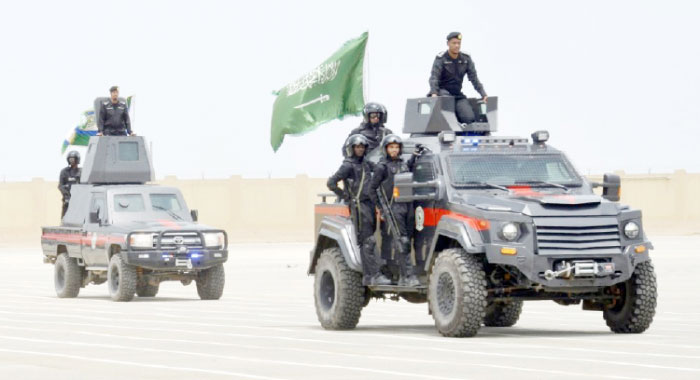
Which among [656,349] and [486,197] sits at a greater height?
[486,197]

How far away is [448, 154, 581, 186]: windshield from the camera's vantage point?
65.7 ft

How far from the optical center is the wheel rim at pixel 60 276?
105 ft

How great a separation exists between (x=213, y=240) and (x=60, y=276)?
159 inches

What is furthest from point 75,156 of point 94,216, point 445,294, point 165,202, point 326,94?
point 445,294

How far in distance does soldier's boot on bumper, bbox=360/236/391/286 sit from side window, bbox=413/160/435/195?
0.87 m

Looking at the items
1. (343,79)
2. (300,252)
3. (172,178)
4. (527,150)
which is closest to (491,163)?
(527,150)

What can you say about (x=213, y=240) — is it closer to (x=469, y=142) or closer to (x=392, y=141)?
(x=392, y=141)

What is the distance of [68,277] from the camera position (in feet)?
104

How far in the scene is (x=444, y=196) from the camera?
64.7 feet

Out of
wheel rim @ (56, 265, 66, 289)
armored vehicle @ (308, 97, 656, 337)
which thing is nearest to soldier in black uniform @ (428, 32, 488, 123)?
armored vehicle @ (308, 97, 656, 337)

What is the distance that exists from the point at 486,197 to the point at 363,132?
2927 millimetres

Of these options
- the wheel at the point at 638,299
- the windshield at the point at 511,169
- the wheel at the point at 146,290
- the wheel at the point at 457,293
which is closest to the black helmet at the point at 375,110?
the windshield at the point at 511,169

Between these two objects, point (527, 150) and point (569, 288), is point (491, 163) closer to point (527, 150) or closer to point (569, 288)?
point (527, 150)

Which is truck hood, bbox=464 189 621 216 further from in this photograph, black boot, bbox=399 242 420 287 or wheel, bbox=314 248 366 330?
wheel, bbox=314 248 366 330
